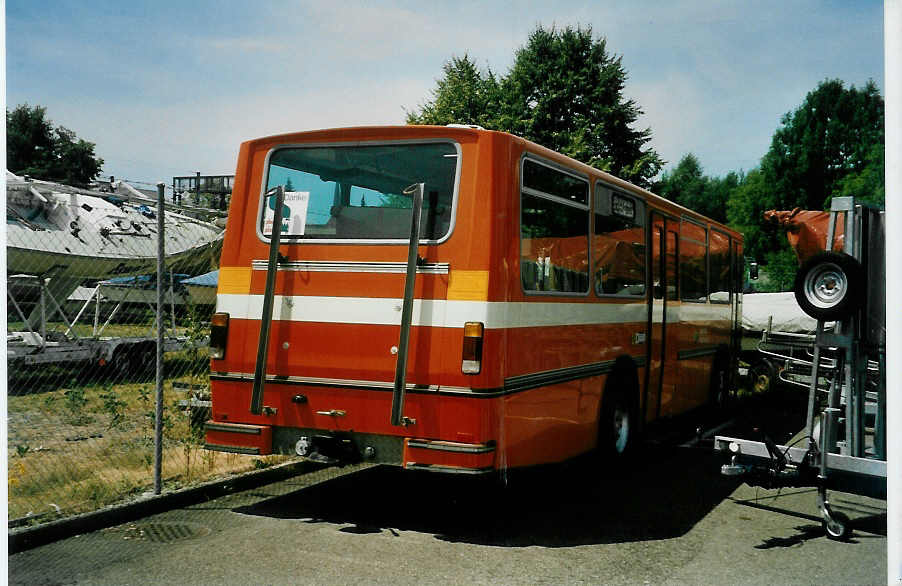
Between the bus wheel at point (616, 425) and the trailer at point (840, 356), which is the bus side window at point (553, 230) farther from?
the trailer at point (840, 356)

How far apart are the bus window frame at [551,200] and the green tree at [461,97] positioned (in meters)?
27.5

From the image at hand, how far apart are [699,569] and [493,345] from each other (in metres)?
1.99

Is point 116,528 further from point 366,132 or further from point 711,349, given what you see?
point 711,349

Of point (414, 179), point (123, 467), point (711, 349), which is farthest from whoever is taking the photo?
point (711, 349)

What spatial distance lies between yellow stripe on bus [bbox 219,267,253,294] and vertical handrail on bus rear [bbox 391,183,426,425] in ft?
4.76

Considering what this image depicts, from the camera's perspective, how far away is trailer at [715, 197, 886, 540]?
614 cm

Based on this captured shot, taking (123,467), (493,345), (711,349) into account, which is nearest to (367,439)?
(493,345)

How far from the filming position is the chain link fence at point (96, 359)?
290 inches

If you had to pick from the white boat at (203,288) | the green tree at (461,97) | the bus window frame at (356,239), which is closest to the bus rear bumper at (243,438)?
the bus window frame at (356,239)

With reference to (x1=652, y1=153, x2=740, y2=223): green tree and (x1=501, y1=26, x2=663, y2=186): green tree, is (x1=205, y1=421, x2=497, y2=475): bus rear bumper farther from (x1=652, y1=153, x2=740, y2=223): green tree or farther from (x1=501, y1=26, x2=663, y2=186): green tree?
(x1=652, y1=153, x2=740, y2=223): green tree

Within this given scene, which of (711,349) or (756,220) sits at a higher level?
(756,220)

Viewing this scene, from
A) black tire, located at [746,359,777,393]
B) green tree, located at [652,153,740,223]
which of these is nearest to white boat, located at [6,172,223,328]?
black tire, located at [746,359,777,393]

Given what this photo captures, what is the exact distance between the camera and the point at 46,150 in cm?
3378

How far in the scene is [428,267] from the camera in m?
6.04
